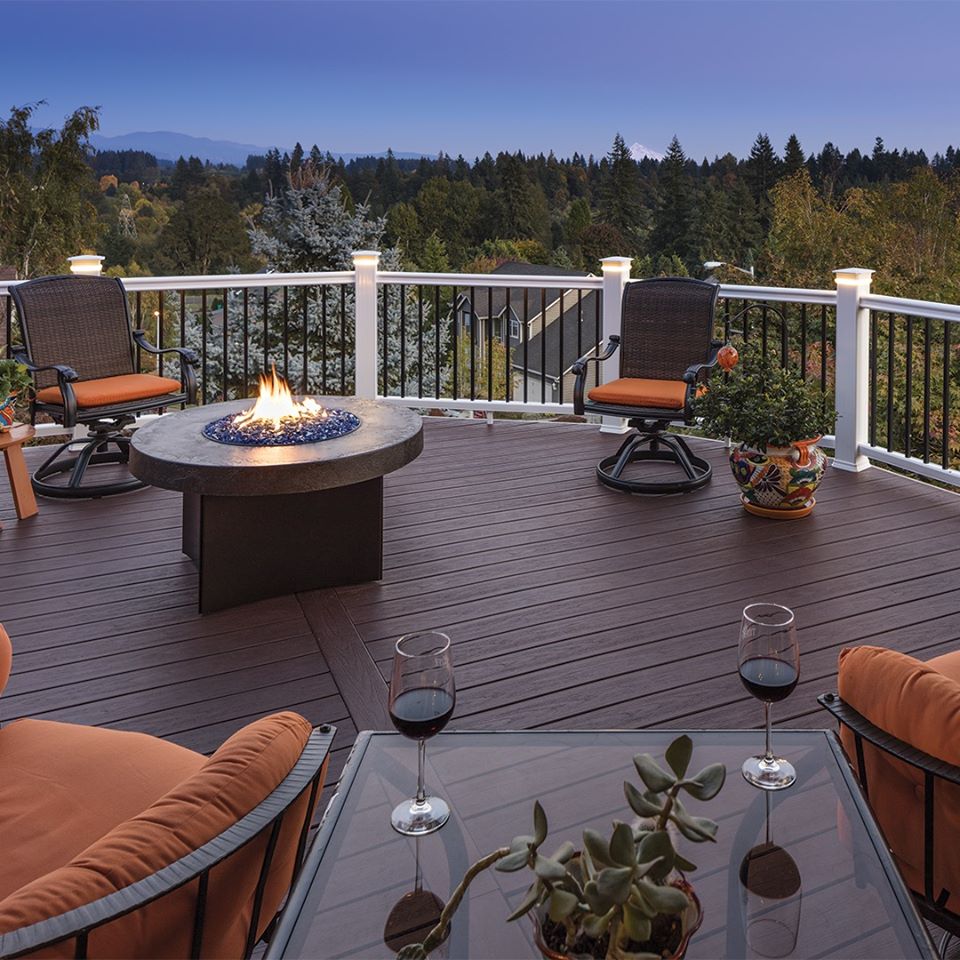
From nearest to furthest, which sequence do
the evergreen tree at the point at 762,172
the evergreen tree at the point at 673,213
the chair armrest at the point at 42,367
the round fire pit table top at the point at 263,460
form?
the round fire pit table top at the point at 263,460, the chair armrest at the point at 42,367, the evergreen tree at the point at 673,213, the evergreen tree at the point at 762,172

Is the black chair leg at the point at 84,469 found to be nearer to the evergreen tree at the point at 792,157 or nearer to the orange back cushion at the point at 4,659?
the orange back cushion at the point at 4,659

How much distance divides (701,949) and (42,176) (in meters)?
24.3

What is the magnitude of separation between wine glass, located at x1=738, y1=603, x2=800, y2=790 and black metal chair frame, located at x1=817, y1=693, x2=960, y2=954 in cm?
14

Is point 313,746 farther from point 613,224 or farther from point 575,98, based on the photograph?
point 575,98

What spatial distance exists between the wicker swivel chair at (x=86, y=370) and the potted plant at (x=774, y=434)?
263 centimetres

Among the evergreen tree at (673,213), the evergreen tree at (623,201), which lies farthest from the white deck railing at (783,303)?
the evergreen tree at (673,213)

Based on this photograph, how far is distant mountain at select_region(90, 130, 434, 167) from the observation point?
21.1 m

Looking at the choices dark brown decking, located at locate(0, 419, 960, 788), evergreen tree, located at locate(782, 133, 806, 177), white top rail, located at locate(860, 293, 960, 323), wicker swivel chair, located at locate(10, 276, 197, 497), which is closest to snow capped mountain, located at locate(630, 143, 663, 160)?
evergreen tree, located at locate(782, 133, 806, 177)

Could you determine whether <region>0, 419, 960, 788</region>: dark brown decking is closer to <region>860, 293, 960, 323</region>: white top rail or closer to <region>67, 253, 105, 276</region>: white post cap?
<region>860, 293, 960, 323</region>: white top rail

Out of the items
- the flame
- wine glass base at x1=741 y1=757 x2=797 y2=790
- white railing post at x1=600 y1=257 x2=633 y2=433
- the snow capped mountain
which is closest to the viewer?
wine glass base at x1=741 y1=757 x2=797 y2=790

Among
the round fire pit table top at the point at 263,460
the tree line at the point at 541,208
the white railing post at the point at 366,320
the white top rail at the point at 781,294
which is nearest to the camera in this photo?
the round fire pit table top at the point at 263,460

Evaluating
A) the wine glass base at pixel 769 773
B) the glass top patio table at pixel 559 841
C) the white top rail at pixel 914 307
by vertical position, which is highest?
the white top rail at pixel 914 307

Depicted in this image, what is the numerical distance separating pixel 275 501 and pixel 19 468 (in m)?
1.48

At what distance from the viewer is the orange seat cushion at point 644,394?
4.63m
